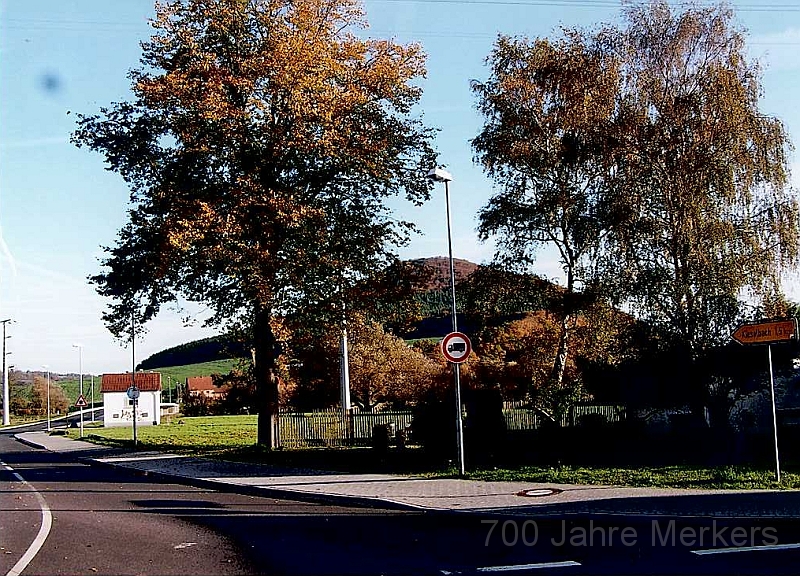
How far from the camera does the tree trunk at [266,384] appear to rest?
27906 mm

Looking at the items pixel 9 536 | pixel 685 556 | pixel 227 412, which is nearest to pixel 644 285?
pixel 685 556

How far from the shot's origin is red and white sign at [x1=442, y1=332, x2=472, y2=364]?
17.8 m

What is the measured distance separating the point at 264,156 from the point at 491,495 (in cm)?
1414

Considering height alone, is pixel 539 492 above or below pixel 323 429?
below

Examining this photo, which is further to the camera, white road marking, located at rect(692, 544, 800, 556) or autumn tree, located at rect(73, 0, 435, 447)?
autumn tree, located at rect(73, 0, 435, 447)

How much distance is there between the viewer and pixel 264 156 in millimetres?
25562

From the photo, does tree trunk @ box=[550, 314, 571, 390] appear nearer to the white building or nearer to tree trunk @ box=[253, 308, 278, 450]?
tree trunk @ box=[253, 308, 278, 450]

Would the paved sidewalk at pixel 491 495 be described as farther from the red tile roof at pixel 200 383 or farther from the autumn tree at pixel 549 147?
the red tile roof at pixel 200 383

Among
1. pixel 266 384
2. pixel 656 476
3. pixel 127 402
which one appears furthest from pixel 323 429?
pixel 127 402

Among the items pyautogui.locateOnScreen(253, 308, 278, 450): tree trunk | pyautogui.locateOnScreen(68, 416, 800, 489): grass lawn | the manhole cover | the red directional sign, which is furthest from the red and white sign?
pyautogui.locateOnScreen(253, 308, 278, 450): tree trunk

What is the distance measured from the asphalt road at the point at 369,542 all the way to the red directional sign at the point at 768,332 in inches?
158

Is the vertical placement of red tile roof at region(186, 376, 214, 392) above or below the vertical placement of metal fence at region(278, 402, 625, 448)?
above

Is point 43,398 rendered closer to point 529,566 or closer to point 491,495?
point 491,495

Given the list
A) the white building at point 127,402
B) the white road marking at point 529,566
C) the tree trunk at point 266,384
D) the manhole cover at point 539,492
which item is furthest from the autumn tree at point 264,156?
the white building at point 127,402
